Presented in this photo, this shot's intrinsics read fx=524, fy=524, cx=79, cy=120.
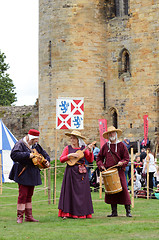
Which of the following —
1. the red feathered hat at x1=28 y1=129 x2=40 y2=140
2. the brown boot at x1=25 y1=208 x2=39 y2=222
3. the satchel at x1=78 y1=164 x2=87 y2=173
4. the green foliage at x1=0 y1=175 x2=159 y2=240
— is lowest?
the green foliage at x1=0 y1=175 x2=159 y2=240

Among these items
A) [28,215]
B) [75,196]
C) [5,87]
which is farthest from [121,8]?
[5,87]

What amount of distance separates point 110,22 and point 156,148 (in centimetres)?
699

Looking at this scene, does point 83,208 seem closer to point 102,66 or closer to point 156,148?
point 156,148

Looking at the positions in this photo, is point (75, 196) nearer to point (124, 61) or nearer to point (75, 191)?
point (75, 191)

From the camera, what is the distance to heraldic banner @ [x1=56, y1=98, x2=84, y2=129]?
13.2 meters

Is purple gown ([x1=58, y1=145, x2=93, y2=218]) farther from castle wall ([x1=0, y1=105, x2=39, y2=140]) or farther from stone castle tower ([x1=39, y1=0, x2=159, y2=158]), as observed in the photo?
castle wall ([x1=0, y1=105, x2=39, y2=140])

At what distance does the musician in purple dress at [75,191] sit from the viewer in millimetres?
9648

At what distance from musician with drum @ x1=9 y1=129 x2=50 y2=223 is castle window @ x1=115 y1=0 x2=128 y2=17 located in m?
18.4

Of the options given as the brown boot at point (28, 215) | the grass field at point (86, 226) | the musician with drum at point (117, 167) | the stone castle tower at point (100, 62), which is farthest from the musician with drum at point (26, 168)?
the stone castle tower at point (100, 62)

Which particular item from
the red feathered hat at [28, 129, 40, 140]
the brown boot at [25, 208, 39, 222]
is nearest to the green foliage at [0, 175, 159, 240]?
the brown boot at [25, 208, 39, 222]

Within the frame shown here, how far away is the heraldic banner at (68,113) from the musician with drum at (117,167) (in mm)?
3049

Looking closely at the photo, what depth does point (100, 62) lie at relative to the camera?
26266mm

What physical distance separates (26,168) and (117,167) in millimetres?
1829

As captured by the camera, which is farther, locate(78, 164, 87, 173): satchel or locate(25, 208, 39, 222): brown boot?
locate(78, 164, 87, 173): satchel
